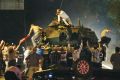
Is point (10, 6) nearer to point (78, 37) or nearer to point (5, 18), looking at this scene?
point (5, 18)

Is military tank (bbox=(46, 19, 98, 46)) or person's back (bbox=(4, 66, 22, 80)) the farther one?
military tank (bbox=(46, 19, 98, 46))

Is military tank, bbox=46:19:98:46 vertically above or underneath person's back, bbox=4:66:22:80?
above

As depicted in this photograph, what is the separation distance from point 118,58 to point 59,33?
25.5ft

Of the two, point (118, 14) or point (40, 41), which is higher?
point (118, 14)

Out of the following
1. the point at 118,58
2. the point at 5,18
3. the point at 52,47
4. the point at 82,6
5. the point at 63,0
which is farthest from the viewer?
the point at 82,6

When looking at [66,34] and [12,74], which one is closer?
[12,74]

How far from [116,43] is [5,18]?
12103 millimetres

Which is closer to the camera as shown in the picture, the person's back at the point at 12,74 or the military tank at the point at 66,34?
the person's back at the point at 12,74

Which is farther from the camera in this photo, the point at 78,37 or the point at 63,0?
the point at 63,0

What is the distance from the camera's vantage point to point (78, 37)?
24859mm

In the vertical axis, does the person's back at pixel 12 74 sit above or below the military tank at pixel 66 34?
below

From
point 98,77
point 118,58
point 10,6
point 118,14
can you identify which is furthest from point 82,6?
point 98,77

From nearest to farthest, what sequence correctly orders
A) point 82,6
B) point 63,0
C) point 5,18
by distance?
point 5,18, point 63,0, point 82,6

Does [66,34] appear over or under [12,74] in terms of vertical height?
over
